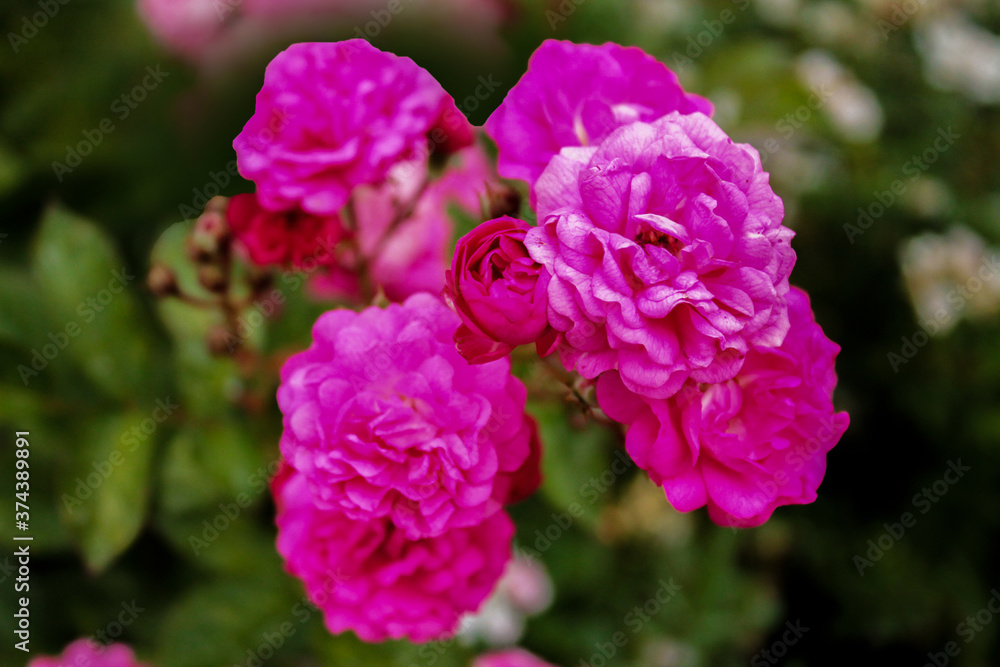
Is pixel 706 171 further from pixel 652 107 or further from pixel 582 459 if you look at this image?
pixel 582 459

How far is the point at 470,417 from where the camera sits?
2.44ft

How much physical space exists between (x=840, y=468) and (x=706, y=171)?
1691 mm

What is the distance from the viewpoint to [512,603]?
1.67 m

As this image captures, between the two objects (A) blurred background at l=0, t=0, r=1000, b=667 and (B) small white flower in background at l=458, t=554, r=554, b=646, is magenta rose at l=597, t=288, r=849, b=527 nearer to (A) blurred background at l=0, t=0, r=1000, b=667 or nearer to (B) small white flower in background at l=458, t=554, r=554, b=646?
(A) blurred background at l=0, t=0, r=1000, b=667

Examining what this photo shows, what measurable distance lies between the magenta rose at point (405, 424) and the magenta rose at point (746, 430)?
0.12 meters

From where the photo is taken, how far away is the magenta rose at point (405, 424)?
29.3 inches

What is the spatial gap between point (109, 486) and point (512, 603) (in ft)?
2.80

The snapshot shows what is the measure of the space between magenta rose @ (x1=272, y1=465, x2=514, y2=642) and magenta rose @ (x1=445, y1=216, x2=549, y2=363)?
25 cm

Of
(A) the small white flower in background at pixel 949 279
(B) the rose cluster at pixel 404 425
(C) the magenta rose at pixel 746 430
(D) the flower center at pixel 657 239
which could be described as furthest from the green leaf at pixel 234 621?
(A) the small white flower in background at pixel 949 279

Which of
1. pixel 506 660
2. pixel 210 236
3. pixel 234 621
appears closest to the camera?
pixel 210 236

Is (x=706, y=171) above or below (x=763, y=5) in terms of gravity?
above

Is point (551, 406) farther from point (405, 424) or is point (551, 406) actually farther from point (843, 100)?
point (843, 100)

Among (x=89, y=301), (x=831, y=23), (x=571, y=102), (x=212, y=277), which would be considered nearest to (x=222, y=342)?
(x=212, y=277)

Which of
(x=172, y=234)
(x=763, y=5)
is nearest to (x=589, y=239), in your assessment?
Answer: (x=172, y=234)
